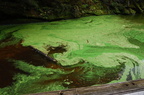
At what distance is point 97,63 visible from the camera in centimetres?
220

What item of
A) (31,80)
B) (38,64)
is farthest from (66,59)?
(31,80)

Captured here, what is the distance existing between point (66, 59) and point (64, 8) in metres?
3.41

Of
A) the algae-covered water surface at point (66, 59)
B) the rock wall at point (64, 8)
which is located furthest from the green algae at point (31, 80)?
the rock wall at point (64, 8)

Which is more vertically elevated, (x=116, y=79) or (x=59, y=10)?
(x=59, y=10)

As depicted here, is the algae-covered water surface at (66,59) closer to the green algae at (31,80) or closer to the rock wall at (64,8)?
the green algae at (31,80)

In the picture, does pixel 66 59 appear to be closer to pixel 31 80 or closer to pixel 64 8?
pixel 31 80

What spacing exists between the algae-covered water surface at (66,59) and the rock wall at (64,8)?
1.24 m

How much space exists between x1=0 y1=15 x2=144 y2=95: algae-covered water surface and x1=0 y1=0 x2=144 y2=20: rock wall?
124 centimetres

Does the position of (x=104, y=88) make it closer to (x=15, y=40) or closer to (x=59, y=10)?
(x=15, y=40)

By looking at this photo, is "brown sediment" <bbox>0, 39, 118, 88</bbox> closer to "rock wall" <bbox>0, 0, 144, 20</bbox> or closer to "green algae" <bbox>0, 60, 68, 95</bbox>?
"green algae" <bbox>0, 60, 68, 95</bbox>

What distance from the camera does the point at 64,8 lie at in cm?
527

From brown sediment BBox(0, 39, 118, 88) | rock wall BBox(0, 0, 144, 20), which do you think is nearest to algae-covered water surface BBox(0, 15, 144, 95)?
brown sediment BBox(0, 39, 118, 88)

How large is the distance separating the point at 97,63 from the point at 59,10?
3.54m

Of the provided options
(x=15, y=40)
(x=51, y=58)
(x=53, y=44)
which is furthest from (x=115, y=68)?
(x=15, y=40)
